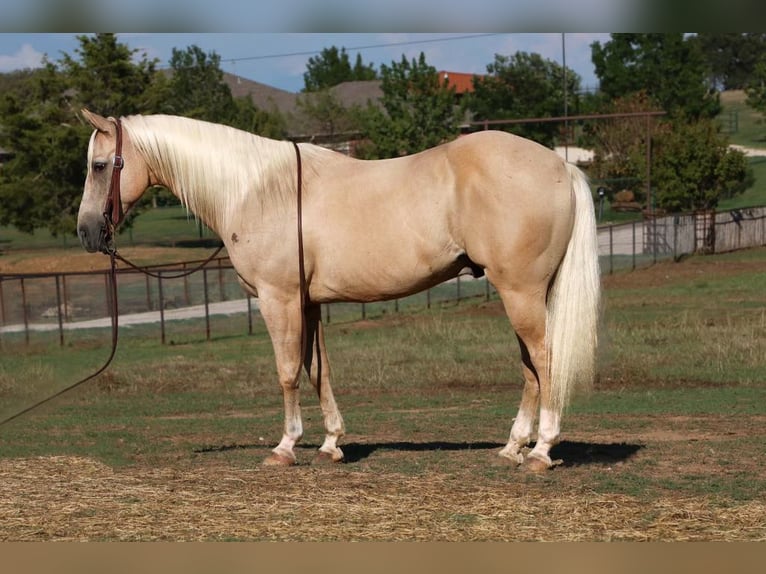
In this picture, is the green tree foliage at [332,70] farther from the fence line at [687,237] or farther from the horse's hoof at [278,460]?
the horse's hoof at [278,460]

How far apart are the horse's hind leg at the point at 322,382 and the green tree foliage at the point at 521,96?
4995cm

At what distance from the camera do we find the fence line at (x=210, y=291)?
22.2 metres

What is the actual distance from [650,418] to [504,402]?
252 centimetres

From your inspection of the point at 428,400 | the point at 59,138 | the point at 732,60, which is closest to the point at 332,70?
the point at 732,60

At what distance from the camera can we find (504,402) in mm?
12203

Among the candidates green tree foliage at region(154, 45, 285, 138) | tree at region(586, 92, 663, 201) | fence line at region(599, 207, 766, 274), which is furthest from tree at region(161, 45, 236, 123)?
fence line at region(599, 207, 766, 274)

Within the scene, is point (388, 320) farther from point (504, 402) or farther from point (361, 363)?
point (504, 402)

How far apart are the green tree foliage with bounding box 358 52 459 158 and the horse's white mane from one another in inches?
1423

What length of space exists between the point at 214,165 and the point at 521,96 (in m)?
55.7

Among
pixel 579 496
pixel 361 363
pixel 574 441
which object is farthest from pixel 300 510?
pixel 361 363

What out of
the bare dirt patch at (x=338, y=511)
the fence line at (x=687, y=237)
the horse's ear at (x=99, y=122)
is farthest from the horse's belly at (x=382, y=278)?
the fence line at (x=687, y=237)

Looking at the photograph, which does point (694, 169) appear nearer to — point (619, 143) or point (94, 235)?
point (619, 143)

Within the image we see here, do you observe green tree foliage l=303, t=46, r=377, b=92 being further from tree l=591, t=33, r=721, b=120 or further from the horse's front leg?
the horse's front leg

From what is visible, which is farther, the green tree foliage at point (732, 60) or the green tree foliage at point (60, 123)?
the green tree foliage at point (732, 60)
